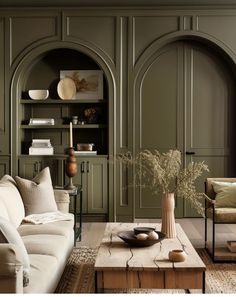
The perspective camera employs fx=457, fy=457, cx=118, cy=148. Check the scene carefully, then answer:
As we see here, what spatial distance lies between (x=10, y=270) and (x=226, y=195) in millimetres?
3012

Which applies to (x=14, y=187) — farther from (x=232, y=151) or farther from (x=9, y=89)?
(x=232, y=151)

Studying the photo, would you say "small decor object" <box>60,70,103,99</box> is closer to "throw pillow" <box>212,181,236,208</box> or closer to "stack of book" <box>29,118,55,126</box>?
"stack of book" <box>29,118,55,126</box>

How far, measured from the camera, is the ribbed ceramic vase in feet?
12.1

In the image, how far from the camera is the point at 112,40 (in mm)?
6180

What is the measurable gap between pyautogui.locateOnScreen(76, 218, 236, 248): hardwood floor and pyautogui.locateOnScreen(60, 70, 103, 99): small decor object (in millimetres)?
1804

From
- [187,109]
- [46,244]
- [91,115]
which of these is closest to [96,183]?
[91,115]

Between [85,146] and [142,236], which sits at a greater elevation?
[85,146]

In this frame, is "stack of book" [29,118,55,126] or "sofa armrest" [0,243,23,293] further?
"stack of book" [29,118,55,126]

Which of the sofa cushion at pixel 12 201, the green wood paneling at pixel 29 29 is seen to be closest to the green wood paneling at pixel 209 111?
the green wood paneling at pixel 29 29

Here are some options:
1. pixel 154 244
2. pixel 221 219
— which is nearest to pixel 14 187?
pixel 154 244

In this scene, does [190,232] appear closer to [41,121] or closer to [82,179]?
[82,179]

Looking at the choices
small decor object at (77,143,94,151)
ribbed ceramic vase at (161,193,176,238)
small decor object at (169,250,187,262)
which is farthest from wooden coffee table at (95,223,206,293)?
small decor object at (77,143,94,151)

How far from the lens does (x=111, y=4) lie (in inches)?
239

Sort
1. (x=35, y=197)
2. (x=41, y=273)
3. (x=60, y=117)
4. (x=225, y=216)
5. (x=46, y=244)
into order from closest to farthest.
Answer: (x=41, y=273) < (x=46, y=244) < (x=35, y=197) < (x=225, y=216) < (x=60, y=117)
